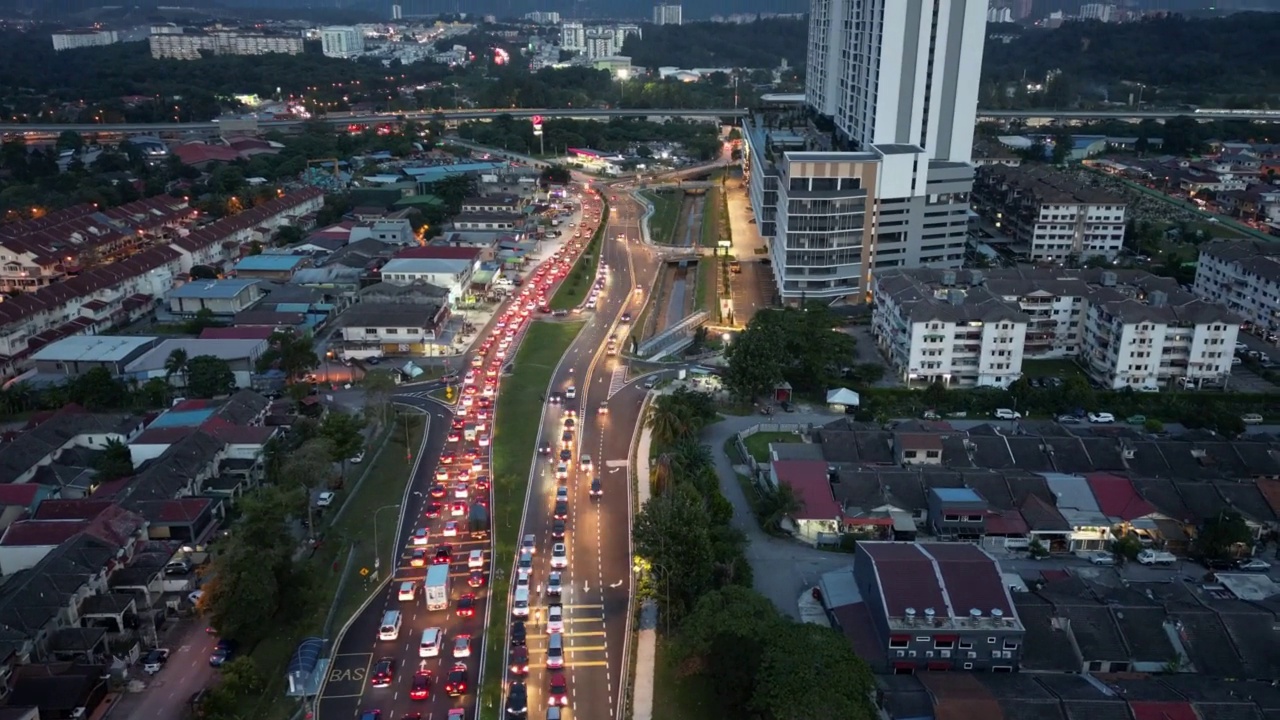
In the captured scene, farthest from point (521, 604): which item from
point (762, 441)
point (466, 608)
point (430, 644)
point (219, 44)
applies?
point (219, 44)

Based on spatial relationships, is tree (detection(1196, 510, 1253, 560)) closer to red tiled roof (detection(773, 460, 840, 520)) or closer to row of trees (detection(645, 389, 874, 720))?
red tiled roof (detection(773, 460, 840, 520))

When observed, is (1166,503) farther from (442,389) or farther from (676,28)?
(676,28)

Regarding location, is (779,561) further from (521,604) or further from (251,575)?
(251,575)

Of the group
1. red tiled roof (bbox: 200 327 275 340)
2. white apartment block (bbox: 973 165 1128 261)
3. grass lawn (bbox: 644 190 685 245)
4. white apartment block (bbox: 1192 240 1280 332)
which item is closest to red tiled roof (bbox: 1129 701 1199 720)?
white apartment block (bbox: 1192 240 1280 332)

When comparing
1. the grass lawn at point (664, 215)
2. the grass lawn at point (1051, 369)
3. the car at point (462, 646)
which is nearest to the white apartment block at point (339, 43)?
the grass lawn at point (664, 215)

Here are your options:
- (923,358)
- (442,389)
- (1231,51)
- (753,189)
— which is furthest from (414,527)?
(1231,51)

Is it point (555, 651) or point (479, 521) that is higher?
point (479, 521)
